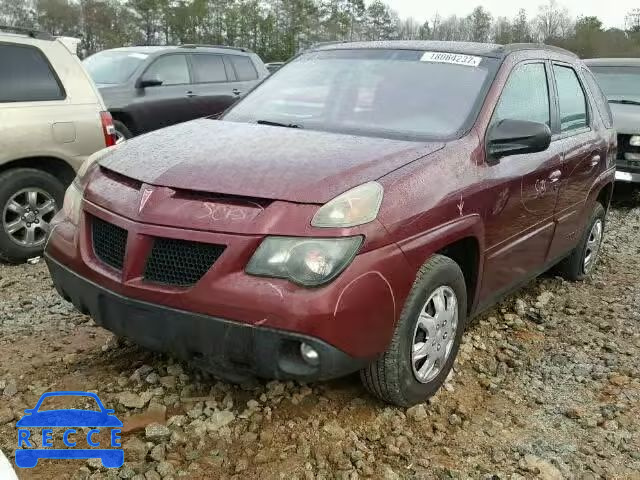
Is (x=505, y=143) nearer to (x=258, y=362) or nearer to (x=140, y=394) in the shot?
(x=258, y=362)

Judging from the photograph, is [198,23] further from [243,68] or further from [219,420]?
[219,420]

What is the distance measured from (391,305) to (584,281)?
3.27 metres

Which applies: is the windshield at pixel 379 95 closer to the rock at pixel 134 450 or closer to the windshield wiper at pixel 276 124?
the windshield wiper at pixel 276 124

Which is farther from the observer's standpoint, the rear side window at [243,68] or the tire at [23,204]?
the rear side window at [243,68]

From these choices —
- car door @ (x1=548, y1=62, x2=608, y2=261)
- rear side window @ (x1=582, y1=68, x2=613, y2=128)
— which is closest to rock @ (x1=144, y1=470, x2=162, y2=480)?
car door @ (x1=548, y1=62, x2=608, y2=261)

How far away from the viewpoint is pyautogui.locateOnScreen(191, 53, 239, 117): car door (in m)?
9.62

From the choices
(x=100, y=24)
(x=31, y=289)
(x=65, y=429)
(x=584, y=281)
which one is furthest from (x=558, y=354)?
(x=100, y=24)

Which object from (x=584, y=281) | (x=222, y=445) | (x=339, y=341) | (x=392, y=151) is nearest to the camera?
(x=339, y=341)

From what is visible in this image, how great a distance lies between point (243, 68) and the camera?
10.5 metres

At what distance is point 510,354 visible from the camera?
3775mm

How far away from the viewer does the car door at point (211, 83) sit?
962 cm

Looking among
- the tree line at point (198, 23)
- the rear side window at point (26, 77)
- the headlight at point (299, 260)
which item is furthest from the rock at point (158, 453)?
the tree line at point (198, 23)

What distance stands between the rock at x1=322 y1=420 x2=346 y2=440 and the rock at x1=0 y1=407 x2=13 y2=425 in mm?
1360

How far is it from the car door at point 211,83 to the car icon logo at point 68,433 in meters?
7.12
